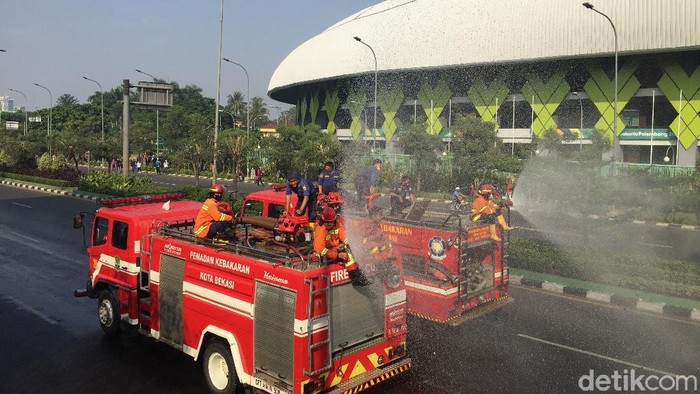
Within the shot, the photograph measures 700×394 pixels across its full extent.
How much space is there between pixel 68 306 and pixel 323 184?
5.74 meters

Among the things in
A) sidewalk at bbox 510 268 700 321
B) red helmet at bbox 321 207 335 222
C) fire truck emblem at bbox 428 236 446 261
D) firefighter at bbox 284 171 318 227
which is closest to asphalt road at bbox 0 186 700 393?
sidewalk at bbox 510 268 700 321

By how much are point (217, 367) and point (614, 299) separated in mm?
8839

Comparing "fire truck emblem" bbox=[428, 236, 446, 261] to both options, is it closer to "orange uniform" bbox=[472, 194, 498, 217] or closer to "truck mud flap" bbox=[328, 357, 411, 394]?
"orange uniform" bbox=[472, 194, 498, 217]

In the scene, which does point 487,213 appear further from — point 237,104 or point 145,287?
point 237,104

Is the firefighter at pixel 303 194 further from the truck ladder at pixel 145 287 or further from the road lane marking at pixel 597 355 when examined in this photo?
the road lane marking at pixel 597 355

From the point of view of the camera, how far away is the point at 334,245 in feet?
21.7

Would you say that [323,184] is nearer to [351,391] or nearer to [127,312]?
[127,312]

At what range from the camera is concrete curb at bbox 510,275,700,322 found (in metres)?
11.2

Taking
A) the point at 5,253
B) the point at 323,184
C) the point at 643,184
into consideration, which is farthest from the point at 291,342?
the point at 643,184

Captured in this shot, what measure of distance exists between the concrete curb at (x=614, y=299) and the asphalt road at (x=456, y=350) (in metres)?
0.30

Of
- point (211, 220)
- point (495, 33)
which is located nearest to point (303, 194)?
point (211, 220)

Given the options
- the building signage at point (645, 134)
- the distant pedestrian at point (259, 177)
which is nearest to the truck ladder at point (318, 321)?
the distant pedestrian at point (259, 177)

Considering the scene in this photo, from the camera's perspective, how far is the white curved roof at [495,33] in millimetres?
41875

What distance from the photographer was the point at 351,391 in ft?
21.7
